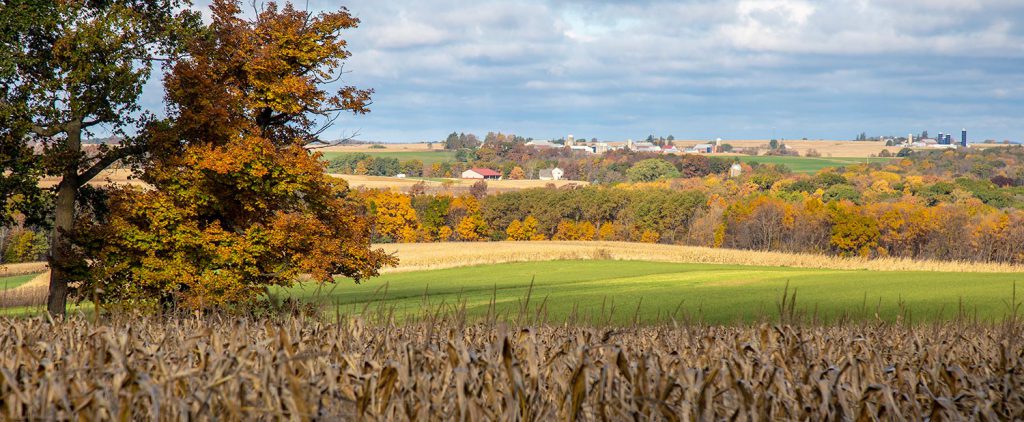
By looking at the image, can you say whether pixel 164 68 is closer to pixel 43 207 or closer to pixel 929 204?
pixel 43 207

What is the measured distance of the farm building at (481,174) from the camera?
185500 mm

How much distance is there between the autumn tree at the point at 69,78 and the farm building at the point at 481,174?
156 metres

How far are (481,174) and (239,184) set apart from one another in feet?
535

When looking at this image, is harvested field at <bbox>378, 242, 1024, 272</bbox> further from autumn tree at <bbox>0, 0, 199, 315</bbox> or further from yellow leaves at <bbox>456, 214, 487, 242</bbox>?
autumn tree at <bbox>0, 0, 199, 315</bbox>

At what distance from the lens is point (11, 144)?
24812 millimetres

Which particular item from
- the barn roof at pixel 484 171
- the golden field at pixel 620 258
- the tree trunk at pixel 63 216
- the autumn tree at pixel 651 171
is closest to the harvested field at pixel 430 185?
the autumn tree at pixel 651 171

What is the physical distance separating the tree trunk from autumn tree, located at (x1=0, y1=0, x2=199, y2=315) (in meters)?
0.03

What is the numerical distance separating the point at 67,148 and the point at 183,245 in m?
5.01

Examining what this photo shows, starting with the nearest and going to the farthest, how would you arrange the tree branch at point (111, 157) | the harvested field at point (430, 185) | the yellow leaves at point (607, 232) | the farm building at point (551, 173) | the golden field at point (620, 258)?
1. the tree branch at point (111, 157)
2. the golden field at point (620, 258)
3. the yellow leaves at point (607, 232)
4. the harvested field at point (430, 185)
5. the farm building at point (551, 173)

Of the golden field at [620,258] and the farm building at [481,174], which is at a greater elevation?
the farm building at [481,174]

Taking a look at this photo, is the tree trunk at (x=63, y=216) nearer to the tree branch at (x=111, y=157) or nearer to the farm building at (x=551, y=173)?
the tree branch at (x=111, y=157)

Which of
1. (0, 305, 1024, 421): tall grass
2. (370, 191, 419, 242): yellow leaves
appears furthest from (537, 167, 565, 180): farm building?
(0, 305, 1024, 421): tall grass

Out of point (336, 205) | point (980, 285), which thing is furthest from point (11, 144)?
point (980, 285)

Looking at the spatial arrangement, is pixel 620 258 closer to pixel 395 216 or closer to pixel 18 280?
pixel 18 280
